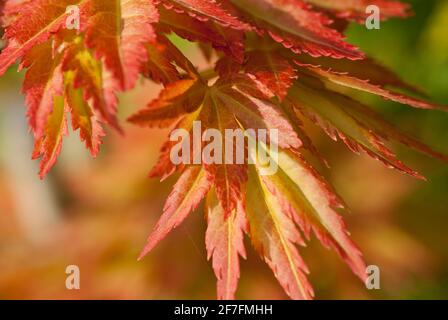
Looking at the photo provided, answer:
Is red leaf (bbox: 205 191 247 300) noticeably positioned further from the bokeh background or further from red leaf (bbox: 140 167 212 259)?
the bokeh background

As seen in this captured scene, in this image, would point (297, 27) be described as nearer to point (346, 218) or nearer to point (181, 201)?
point (181, 201)

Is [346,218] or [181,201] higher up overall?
[181,201]

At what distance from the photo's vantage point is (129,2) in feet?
2.24

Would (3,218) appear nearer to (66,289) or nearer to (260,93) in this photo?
(66,289)

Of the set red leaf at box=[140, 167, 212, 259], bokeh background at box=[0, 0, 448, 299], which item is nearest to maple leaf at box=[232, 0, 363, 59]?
red leaf at box=[140, 167, 212, 259]

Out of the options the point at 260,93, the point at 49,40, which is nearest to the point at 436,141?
the point at 260,93

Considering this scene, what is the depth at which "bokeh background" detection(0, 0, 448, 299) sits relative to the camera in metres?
1.65

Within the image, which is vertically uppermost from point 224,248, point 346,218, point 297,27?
point 297,27

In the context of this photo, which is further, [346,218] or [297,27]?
[346,218]

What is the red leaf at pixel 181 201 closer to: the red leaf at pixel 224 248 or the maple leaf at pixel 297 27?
the red leaf at pixel 224 248

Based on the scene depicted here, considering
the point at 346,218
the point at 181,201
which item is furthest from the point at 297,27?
the point at 346,218

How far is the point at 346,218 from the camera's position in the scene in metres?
1.79

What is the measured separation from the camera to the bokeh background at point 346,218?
5.43ft
